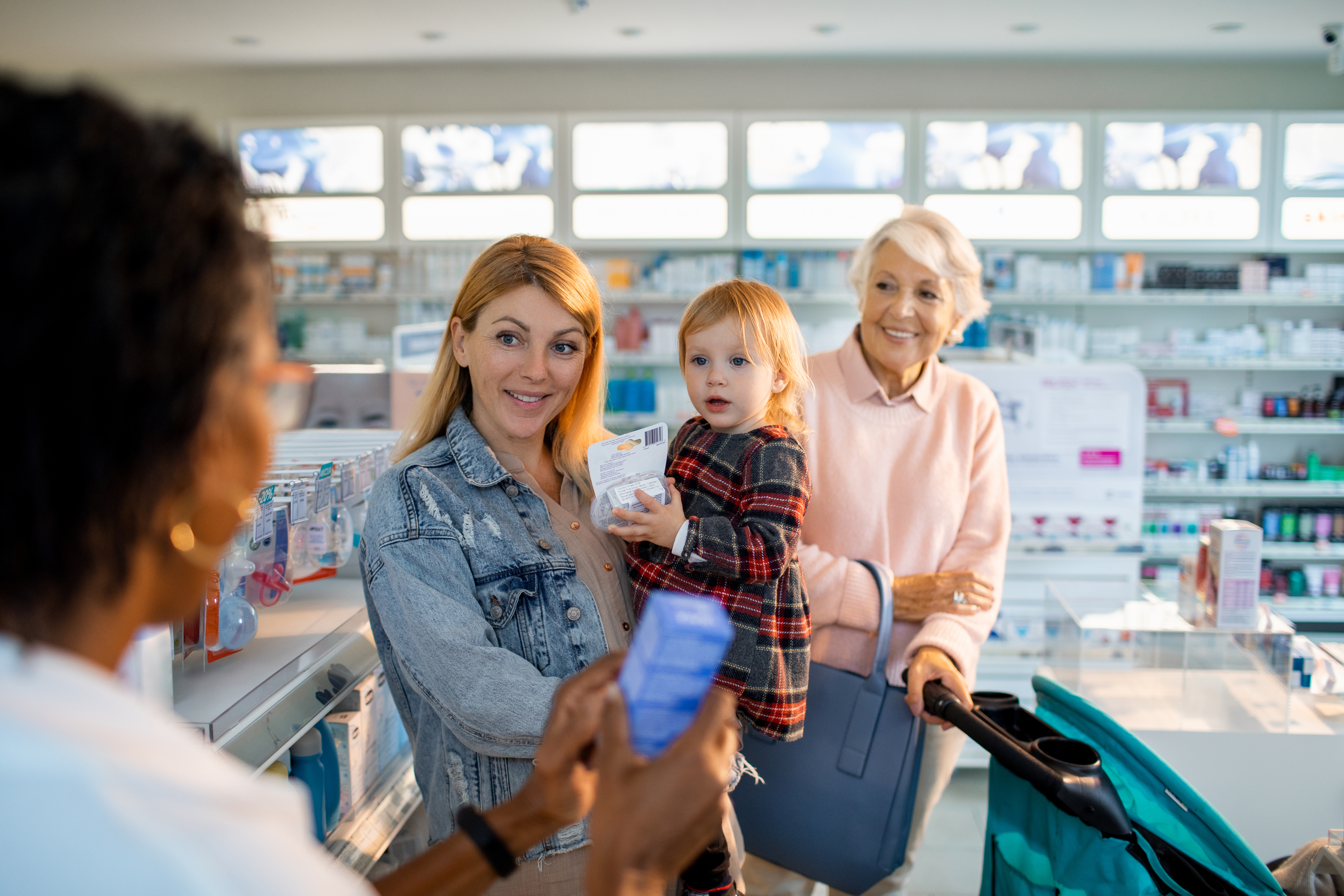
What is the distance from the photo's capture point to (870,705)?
178cm

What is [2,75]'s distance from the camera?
527mm

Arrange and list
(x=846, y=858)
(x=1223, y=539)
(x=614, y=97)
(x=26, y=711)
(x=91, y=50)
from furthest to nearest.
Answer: (x=614, y=97) < (x=91, y=50) < (x=1223, y=539) < (x=846, y=858) < (x=26, y=711)

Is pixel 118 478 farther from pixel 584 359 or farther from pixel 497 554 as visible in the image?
pixel 584 359

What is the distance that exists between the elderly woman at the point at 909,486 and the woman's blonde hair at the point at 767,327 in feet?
0.44

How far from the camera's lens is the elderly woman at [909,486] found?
1.85 meters

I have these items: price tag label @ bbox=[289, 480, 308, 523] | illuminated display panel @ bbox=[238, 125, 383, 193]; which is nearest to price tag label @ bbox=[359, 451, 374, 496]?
price tag label @ bbox=[289, 480, 308, 523]

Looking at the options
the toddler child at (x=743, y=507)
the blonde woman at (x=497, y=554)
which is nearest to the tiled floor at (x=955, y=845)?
the toddler child at (x=743, y=507)

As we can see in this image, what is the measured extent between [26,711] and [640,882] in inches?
16.6

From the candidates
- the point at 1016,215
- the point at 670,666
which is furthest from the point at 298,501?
the point at 1016,215

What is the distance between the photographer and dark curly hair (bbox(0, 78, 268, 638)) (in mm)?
495

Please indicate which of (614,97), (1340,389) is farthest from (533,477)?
(1340,389)

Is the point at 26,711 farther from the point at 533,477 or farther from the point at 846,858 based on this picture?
the point at 846,858

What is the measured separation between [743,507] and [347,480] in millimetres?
1065

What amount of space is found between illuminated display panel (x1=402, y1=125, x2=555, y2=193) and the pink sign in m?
3.96
